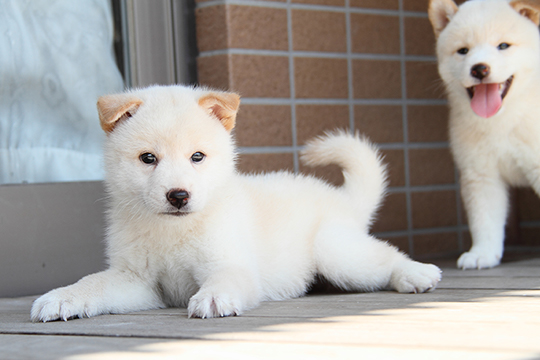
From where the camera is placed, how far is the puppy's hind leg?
2299 mm

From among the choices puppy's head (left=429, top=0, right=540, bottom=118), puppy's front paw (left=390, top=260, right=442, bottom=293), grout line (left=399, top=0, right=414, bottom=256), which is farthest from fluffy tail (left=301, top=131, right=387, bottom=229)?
grout line (left=399, top=0, right=414, bottom=256)

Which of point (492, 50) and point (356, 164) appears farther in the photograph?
point (492, 50)

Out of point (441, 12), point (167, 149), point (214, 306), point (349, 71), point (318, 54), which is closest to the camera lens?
point (214, 306)

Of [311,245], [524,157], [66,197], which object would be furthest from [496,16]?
[66,197]

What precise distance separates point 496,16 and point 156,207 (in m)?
2.02

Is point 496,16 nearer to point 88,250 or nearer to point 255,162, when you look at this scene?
point 255,162

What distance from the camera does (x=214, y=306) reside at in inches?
71.8

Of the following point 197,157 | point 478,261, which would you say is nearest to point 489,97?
point 478,261

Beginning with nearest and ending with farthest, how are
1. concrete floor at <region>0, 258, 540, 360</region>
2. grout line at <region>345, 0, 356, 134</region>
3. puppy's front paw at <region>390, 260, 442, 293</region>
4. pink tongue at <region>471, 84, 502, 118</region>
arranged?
concrete floor at <region>0, 258, 540, 360</region>, puppy's front paw at <region>390, 260, 442, 293</region>, pink tongue at <region>471, 84, 502, 118</region>, grout line at <region>345, 0, 356, 134</region>

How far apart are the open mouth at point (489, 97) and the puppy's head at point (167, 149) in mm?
1414

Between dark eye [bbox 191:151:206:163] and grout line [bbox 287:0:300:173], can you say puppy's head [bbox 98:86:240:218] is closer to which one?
dark eye [bbox 191:151:206:163]

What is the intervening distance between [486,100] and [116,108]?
6.03 feet

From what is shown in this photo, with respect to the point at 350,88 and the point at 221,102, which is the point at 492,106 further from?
the point at 221,102

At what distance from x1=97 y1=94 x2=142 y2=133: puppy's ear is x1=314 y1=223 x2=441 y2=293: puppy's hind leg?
0.81 metres
